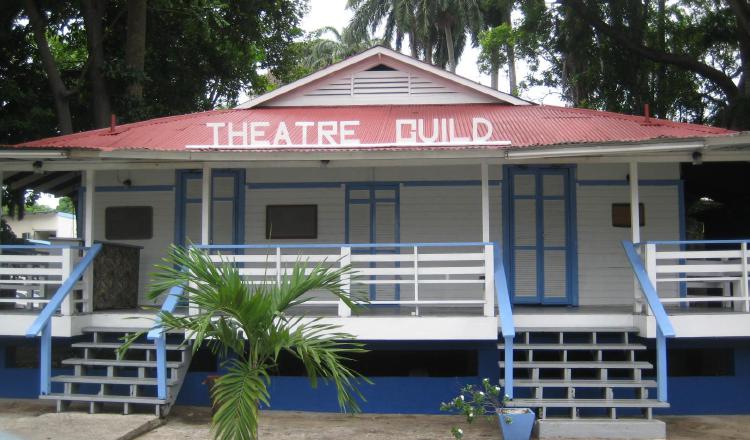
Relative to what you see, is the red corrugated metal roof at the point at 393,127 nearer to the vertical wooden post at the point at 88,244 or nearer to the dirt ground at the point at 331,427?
the vertical wooden post at the point at 88,244

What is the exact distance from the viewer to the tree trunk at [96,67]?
59.5 feet

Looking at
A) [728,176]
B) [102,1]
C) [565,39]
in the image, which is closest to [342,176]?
[728,176]

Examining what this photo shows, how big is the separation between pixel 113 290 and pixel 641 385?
292 inches

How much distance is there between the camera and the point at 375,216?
11.7 m

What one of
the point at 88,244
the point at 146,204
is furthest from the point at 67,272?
the point at 146,204

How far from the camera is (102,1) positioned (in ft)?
61.6

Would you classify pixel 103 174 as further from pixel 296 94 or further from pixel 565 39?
pixel 565 39

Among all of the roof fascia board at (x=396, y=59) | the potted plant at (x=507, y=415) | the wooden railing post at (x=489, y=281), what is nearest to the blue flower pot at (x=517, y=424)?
the potted plant at (x=507, y=415)

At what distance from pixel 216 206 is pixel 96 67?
842 centimetres

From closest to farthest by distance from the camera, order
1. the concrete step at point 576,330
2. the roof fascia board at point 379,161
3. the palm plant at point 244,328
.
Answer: the palm plant at point 244,328
the concrete step at point 576,330
the roof fascia board at point 379,161

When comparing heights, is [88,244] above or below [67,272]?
above

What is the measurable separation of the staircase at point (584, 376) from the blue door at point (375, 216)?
109 inches

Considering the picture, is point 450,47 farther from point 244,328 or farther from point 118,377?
point 244,328

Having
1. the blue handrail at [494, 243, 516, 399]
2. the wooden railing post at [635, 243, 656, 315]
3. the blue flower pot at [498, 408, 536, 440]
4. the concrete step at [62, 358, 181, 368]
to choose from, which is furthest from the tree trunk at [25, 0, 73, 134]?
the wooden railing post at [635, 243, 656, 315]
